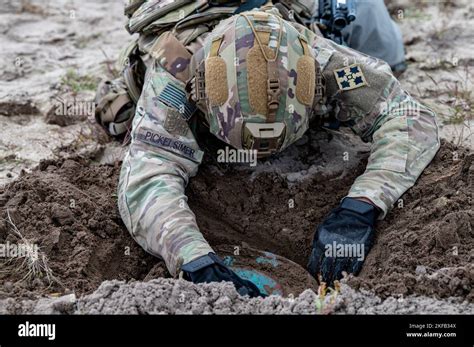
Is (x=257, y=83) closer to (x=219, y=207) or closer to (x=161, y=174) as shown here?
(x=161, y=174)

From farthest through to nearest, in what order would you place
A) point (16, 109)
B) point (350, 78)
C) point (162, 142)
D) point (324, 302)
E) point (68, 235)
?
point (16, 109) < point (350, 78) < point (162, 142) < point (68, 235) < point (324, 302)

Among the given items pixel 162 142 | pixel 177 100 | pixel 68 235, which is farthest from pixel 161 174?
pixel 68 235

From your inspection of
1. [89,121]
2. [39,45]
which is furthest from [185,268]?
[39,45]

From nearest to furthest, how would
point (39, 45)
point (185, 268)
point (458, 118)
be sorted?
point (185, 268) → point (458, 118) → point (39, 45)

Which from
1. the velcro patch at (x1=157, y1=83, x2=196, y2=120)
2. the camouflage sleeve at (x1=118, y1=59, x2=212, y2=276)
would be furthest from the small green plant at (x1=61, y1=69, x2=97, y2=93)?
the velcro patch at (x1=157, y1=83, x2=196, y2=120)

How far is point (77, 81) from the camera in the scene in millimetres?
5719

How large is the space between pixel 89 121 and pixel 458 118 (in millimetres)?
2055

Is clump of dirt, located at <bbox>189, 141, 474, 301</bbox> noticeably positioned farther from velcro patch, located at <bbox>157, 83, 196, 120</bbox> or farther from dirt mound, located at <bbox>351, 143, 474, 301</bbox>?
velcro patch, located at <bbox>157, 83, 196, 120</bbox>

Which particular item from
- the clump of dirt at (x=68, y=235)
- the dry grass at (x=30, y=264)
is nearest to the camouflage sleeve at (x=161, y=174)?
the clump of dirt at (x=68, y=235)

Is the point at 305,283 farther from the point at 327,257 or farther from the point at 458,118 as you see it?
the point at 458,118

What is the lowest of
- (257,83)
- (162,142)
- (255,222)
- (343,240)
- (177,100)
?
(255,222)

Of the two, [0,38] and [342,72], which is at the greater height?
[342,72]

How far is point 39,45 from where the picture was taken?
6.24m

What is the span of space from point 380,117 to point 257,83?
2.41ft
